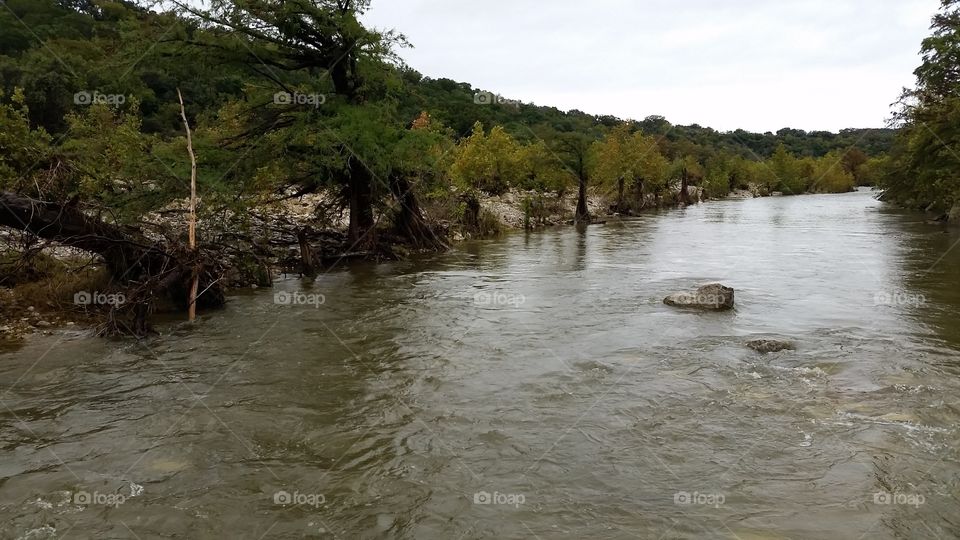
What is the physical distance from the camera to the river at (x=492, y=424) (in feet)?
17.6

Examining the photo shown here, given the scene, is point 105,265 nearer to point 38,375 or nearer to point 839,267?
point 38,375

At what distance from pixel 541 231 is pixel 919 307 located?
82.8ft

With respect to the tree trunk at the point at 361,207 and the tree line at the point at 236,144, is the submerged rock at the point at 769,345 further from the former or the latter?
the tree trunk at the point at 361,207

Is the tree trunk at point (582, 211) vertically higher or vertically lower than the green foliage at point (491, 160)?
lower

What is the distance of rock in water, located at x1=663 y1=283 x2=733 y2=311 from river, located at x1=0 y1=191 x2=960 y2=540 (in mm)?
450

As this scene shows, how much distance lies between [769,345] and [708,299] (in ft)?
11.7

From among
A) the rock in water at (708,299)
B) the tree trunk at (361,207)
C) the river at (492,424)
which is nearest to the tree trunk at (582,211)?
the tree trunk at (361,207)

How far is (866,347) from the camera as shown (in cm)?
1058

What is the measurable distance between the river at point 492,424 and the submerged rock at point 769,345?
25 cm

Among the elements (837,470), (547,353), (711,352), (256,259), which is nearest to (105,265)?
(256,259)

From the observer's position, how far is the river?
17.6 feet

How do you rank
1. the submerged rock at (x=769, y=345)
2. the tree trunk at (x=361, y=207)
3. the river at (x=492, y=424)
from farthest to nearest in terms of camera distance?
the tree trunk at (x=361, y=207), the submerged rock at (x=769, y=345), the river at (x=492, y=424)

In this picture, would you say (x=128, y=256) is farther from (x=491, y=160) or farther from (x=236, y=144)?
(x=491, y=160)

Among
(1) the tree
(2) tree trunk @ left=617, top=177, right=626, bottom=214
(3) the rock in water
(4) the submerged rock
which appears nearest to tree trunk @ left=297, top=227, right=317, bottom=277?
(1) the tree
